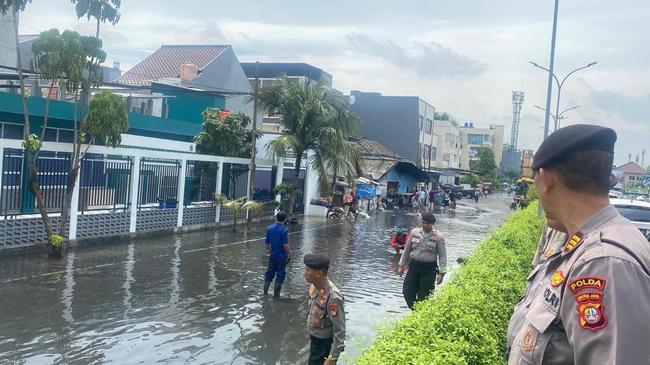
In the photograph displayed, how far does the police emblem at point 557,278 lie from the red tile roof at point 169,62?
109 ft

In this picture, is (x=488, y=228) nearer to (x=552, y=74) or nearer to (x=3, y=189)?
(x=552, y=74)

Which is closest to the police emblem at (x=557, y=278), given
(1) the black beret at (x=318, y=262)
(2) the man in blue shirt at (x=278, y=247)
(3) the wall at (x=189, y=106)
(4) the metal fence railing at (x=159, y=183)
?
(1) the black beret at (x=318, y=262)

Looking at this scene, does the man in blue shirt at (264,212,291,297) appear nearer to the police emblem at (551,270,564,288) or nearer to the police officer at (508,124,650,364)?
→ the police officer at (508,124,650,364)

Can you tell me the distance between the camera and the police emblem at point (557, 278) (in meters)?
1.84

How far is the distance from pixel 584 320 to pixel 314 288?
3959mm

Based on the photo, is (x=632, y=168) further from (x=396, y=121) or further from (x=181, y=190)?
(x=181, y=190)

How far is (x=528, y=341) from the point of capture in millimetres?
1914

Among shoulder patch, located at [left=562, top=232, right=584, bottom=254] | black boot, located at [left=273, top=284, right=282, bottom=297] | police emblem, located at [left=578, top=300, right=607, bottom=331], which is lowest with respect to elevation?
black boot, located at [left=273, top=284, right=282, bottom=297]

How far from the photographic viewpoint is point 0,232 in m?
11.7

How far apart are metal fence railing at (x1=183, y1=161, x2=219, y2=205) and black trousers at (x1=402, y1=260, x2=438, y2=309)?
11.6 meters

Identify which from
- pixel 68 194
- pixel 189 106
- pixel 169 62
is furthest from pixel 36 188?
pixel 169 62

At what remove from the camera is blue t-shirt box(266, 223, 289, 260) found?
9625 millimetres

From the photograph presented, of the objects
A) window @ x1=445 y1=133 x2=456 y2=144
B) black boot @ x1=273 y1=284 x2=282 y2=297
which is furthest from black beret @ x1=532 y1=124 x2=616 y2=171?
window @ x1=445 y1=133 x2=456 y2=144

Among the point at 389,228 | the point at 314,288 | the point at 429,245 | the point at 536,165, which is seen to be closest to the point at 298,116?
the point at 389,228
